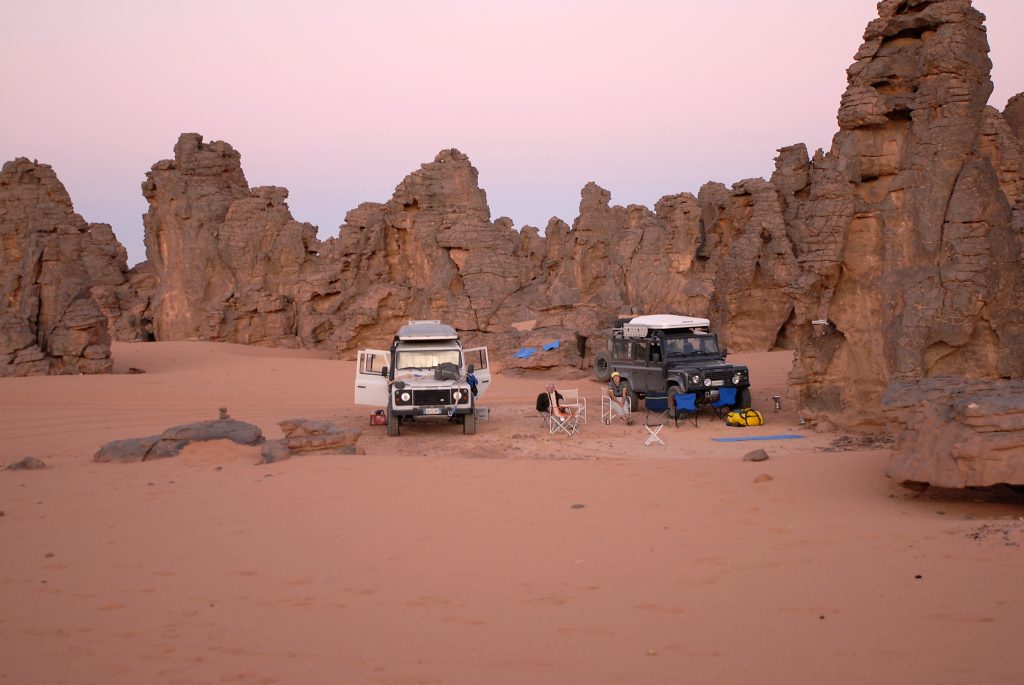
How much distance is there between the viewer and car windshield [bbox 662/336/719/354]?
62.1 feet

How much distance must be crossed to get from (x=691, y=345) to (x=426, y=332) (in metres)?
6.57

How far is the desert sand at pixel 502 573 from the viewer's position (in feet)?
14.5

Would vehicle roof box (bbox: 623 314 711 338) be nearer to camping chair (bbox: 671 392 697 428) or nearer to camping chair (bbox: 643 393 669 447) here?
camping chair (bbox: 643 393 669 447)

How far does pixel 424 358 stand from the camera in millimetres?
17969

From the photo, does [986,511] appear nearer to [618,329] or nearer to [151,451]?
[151,451]

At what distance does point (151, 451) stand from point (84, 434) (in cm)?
501

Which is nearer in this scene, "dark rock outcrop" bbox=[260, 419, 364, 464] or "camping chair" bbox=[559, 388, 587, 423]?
"dark rock outcrop" bbox=[260, 419, 364, 464]

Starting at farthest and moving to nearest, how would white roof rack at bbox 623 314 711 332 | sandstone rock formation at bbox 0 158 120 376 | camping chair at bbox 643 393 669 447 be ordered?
1. sandstone rock formation at bbox 0 158 120 376
2. white roof rack at bbox 623 314 711 332
3. camping chair at bbox 643 393 669 447

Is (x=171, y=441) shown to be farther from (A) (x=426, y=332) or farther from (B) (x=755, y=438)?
(B) (x=755, y=438)

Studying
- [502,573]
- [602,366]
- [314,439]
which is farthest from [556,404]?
[502,573]

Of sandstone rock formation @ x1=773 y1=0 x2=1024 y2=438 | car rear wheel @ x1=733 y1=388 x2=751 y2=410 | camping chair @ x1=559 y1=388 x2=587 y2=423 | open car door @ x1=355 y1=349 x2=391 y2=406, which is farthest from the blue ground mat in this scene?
open car door @ x1=355 y1=349 x2=391 y2=406

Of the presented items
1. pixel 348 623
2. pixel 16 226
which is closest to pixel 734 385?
pixel 348 623

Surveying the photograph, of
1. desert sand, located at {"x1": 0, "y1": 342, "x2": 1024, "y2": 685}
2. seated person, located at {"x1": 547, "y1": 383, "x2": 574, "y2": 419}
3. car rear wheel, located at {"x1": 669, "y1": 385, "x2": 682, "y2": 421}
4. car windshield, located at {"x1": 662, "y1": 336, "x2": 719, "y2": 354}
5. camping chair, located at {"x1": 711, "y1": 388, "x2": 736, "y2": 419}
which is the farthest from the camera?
car windshield, located at {"x1": 662, "y1": 336, "x2": 719, "y2": 354}

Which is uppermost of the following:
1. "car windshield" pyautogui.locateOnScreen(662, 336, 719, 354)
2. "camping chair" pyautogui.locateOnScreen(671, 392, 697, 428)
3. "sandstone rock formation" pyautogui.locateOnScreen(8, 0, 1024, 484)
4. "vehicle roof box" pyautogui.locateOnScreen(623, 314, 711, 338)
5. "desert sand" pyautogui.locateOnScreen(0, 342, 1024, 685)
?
"sandstone rock formation" pyautogui.locateOnScreen(8, 0, 1024, 484)
